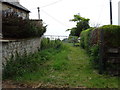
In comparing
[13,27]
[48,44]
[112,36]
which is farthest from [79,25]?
[112,36]

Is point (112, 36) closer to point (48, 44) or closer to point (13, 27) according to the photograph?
point (13, 27)

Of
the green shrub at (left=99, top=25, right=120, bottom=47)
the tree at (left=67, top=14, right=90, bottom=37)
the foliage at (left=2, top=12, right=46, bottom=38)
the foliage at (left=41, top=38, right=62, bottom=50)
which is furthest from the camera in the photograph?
the tree at (left=67, top=14, right=90, bottom=37)

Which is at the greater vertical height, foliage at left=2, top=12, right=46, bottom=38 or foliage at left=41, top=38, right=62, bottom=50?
foliage at left=2, top=12, right=46, bottom=38

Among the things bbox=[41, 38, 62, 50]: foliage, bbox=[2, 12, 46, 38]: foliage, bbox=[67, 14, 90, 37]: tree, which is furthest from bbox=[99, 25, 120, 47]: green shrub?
bbox=[67, 14, 90, 37]: tree

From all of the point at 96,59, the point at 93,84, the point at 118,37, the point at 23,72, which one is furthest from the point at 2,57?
the point at 118,37

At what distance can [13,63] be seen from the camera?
21.8 ft

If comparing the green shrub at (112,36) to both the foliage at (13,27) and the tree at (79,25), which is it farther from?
the tree at (79,25)

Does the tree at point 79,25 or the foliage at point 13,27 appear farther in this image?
the tree at point 79,25

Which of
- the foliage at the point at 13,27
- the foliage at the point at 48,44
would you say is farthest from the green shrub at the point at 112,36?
the foliage at the point at 48,44

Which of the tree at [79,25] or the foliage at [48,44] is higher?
the tree at [79,25]

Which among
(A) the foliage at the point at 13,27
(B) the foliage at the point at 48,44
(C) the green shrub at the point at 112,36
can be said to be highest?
(A) the foliage at the point at 13,27

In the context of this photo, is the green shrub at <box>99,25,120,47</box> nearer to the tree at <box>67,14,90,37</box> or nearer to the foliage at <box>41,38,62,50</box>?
the foliage at <box>41,38,62,50</box>

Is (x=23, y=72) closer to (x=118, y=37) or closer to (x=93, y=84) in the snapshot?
(x=93, y=84)

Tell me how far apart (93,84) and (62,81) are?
968 mm
